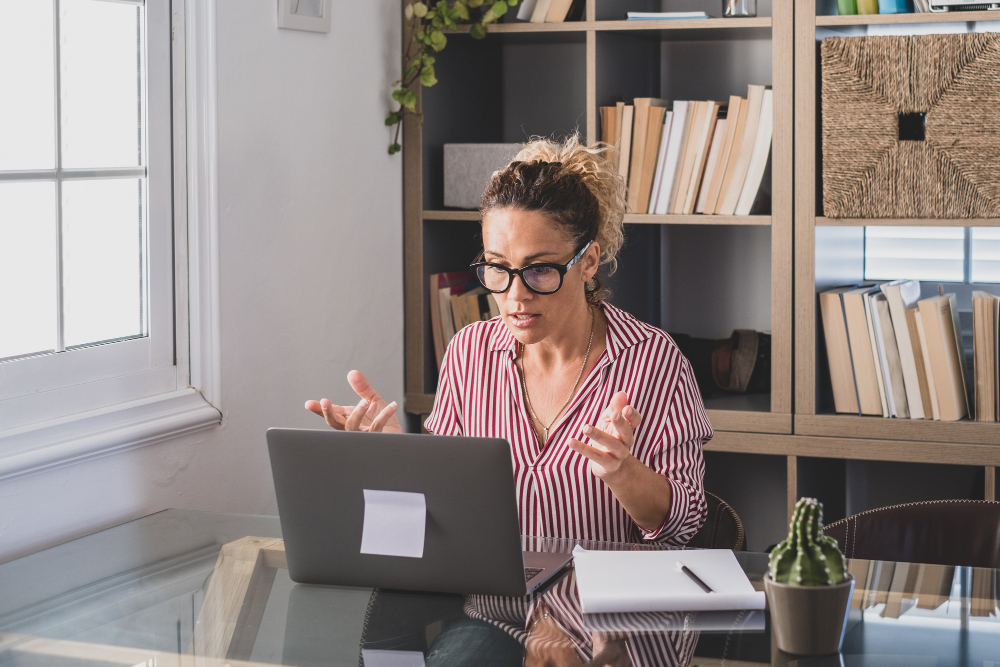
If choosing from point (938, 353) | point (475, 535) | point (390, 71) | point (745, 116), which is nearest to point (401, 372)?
point (390, 71)

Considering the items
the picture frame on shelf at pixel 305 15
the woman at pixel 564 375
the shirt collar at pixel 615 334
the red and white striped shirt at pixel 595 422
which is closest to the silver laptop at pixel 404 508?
the woman at pixel 564 375

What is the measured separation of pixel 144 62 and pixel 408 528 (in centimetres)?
114

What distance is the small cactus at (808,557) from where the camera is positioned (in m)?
1.17

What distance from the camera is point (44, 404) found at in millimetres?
1772

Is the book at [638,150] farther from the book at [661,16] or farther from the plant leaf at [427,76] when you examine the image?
the plant leaf at [427,76]

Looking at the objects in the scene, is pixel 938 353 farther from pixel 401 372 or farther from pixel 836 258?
pixel 401 372

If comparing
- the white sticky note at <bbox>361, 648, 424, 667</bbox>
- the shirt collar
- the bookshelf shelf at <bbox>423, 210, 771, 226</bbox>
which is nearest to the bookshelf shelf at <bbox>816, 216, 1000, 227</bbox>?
the bookshelf shelf at <bbox>423, 210, 771, 226</bbox>

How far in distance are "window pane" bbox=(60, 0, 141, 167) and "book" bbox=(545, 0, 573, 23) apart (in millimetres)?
1201

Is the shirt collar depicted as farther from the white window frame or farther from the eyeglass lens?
the white window frame

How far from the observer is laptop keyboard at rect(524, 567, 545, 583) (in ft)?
4.72

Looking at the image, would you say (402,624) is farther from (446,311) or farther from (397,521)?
(446,311)

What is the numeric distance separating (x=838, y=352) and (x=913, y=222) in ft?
1.20

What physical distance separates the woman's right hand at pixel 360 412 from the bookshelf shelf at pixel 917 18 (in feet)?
5.09

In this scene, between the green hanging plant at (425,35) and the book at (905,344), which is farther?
the green hanging plant at (425,35)
